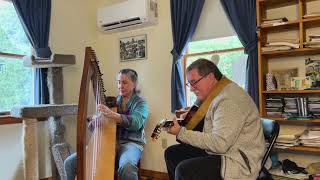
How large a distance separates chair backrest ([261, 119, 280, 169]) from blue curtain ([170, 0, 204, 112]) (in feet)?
4.55

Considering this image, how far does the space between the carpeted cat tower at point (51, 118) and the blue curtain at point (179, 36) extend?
42.5 inches

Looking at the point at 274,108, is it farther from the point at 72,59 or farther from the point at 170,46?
the point at 72,59

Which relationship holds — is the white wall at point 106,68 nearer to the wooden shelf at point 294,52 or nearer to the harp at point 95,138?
the harp at point 95,138

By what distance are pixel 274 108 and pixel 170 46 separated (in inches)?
54.1

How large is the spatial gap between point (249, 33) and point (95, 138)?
1636 millimetres

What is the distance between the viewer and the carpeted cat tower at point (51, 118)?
9.14 ft

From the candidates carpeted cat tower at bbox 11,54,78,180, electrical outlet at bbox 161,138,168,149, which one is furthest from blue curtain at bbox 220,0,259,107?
carpeted cat tower at bbox 11,54,78,180

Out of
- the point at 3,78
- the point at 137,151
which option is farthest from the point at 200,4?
the point at 3,78

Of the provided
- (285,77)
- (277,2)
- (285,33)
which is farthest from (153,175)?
(277,2)

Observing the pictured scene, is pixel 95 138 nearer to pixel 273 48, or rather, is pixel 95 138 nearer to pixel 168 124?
pixel 168 124

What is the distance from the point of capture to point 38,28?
127 inches

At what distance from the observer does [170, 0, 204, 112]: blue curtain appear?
10.2 ft

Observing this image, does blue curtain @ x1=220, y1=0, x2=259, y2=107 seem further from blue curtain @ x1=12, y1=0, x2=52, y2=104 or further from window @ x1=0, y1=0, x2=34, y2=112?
window @ x1=0, y1=0, x2=34, y2=112

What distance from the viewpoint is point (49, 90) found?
3.25 metres
